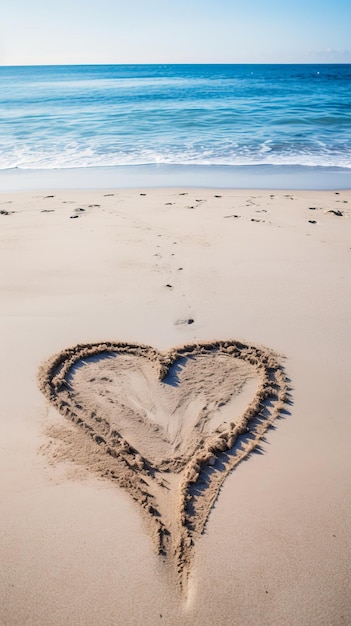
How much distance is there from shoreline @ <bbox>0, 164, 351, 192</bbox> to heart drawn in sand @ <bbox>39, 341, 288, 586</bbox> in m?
5.56

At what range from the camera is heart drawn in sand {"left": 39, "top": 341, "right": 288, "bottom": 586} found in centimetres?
206

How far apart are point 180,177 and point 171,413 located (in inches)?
272

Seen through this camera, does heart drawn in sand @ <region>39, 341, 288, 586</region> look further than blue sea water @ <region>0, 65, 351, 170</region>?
No

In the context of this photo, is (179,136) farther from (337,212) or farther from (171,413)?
(171,413)

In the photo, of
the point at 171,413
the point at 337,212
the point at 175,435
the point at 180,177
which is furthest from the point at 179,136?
the point at 175,435

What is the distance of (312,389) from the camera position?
2801mm

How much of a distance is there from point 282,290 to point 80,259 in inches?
85.1

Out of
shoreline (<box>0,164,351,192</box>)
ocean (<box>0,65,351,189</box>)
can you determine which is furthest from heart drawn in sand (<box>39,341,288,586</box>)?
ocean (<box>0,65,351,189</box>)

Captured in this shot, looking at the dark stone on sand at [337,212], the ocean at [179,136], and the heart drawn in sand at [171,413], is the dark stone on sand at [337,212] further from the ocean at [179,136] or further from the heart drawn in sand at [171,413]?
the ocean at [179,136]

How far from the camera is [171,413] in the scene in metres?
2.61

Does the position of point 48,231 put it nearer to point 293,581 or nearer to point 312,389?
point 312,389

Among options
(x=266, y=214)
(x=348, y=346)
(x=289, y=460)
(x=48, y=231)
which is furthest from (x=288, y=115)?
(x=289, y=460)

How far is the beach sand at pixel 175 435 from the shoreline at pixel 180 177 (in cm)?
369

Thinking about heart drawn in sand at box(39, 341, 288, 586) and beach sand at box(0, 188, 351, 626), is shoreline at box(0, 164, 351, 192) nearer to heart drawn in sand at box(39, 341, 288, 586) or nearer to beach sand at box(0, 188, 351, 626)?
beach sand at box(0, 188, 351, 626)
